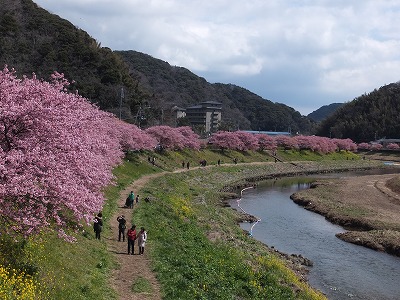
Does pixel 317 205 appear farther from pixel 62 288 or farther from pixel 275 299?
pixel 62 288

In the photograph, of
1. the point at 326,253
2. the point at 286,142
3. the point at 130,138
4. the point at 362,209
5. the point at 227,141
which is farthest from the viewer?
the point at 286,142

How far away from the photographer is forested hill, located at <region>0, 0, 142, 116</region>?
4168 inches

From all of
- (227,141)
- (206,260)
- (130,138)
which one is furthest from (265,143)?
(206,260)

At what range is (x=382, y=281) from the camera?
29844 millimetres

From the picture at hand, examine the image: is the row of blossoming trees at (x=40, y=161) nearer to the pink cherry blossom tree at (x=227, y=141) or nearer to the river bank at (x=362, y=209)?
the river bank at (x=362, y=209)

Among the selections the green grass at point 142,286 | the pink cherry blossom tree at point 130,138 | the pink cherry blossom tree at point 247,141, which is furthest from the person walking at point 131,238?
the pink cherry blossom tree at point 247,141

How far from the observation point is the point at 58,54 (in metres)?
112

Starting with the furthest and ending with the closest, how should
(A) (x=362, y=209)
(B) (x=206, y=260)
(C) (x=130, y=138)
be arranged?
(C) (x=130, y=138) < (A) (x=362, y=209) < (B) (x=206, y=260)

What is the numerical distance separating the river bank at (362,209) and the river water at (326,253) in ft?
4.25

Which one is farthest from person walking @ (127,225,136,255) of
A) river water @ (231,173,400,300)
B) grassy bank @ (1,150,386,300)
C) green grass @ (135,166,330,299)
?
river water @ (231,173,400,300)

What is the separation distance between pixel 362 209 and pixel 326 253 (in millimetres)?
18754

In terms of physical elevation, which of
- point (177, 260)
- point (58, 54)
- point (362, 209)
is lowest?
point (362, 209)

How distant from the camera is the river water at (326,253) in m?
28.3

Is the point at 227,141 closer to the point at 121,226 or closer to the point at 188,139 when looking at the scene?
the point at 188,139
